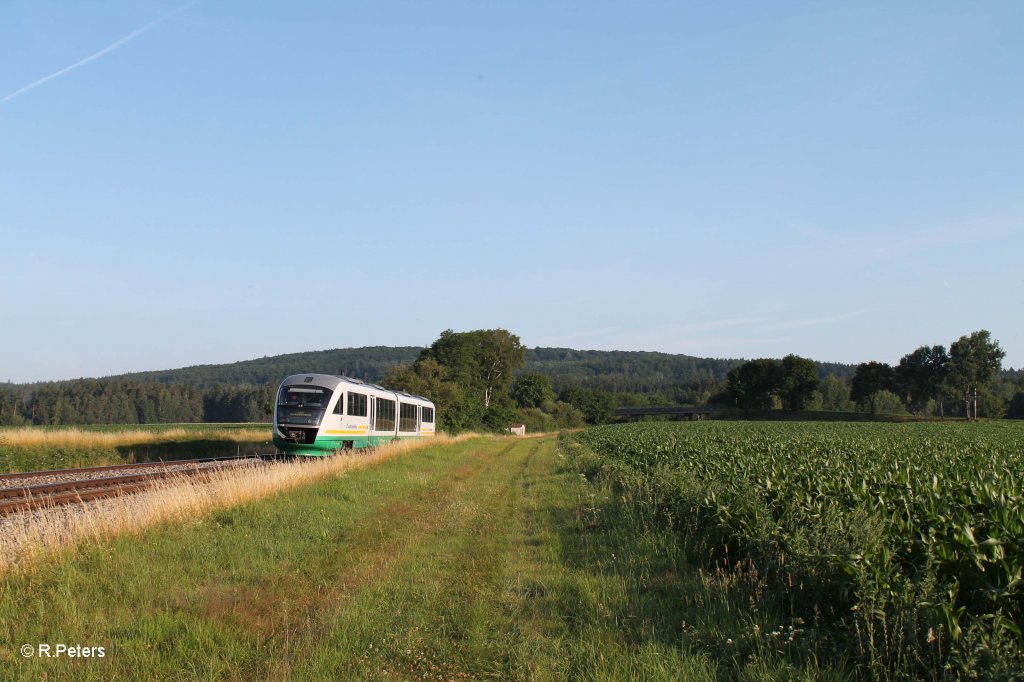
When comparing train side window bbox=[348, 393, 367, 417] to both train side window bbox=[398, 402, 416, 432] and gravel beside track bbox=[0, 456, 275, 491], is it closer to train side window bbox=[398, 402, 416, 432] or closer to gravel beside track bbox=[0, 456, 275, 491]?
gravel beside track bbox=[0, 456, 275, 491]

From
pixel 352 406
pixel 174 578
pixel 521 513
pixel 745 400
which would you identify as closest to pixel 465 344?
pixel 745 400

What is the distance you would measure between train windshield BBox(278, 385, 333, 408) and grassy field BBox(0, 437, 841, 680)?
12.0 metres

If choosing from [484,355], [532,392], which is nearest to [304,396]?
[484,355]

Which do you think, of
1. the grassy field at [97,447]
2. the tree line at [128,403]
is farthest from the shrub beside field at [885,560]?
the tree line at [128,403]

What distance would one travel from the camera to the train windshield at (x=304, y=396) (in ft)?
76.4

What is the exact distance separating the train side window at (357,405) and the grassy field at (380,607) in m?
13.8

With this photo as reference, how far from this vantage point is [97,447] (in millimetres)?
27141

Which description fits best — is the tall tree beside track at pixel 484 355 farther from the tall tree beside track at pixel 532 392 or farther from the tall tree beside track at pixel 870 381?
the tall tree beside track at pixel 870 381

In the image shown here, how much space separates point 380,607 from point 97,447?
25.7 metres

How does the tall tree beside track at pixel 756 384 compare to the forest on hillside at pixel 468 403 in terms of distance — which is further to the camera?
the tall tree beside track at pixel 756 384

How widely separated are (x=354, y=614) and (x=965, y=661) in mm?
4930

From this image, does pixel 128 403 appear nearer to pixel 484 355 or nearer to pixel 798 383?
pixel 484 355

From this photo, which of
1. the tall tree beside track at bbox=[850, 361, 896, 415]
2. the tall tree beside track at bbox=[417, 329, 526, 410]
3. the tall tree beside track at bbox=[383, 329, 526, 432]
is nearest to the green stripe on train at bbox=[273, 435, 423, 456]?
the tall tree beside track at bbox=[383, 329, 526, 432]

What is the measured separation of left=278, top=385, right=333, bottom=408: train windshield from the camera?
23.3 metres
